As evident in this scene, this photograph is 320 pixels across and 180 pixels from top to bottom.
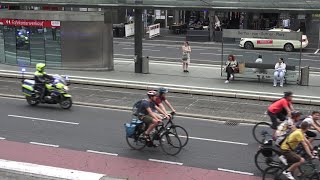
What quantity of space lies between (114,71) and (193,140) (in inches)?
485

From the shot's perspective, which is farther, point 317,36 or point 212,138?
point 317,36

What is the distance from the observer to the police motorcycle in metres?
16.3

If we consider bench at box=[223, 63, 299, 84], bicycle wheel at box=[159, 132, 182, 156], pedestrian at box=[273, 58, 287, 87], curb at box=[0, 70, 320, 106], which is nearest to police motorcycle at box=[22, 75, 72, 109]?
curb at box=[0, 70, 320, 106]

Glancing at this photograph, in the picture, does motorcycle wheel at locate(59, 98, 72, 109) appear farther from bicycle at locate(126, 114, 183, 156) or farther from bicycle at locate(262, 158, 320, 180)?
bicycle at locate(262, 158, 320, 180)

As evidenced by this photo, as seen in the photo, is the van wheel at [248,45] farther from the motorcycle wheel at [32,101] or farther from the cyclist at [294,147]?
the cyclist at [294,147]

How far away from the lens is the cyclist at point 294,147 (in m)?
9.15

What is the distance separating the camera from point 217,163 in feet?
35.6

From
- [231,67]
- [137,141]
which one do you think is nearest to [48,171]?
[137,141]

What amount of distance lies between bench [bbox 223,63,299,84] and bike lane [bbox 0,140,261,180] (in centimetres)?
1209

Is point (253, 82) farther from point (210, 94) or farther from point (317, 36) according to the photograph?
point (317, 36)

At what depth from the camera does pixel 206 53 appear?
32.1 metres

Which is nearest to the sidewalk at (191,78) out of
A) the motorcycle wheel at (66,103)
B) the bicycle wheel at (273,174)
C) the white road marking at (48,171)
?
the motorcycle wheel at (66,103)

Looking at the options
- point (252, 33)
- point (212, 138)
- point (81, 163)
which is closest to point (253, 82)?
point (252, 33)

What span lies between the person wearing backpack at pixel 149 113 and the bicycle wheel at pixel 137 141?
0.20 m
